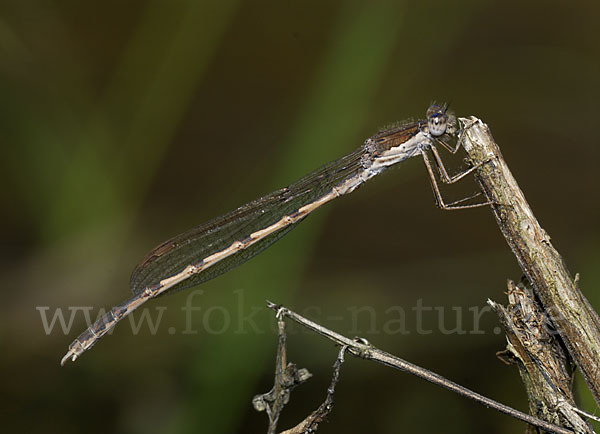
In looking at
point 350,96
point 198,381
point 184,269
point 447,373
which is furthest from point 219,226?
point 447,373

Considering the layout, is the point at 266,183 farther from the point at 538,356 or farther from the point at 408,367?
the point at 538,356

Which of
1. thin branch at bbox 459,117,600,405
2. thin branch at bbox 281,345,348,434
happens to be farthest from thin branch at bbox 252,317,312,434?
thin branch at bbox 459,117,600,405

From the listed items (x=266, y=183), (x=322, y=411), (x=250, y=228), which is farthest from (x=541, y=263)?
(x=266, y=183)

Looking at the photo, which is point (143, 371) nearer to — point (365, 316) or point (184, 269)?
point (184, 269)

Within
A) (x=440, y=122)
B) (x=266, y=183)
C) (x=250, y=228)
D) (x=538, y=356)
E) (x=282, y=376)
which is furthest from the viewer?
(x=266, y=183)

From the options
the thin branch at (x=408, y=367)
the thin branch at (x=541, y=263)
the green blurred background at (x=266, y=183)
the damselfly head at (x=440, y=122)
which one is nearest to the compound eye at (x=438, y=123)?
the damselfly head at (x=440, y=122)

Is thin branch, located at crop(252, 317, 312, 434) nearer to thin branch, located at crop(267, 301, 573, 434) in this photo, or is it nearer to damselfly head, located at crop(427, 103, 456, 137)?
thin branch, located at crop(267, 301, 573, 434)
